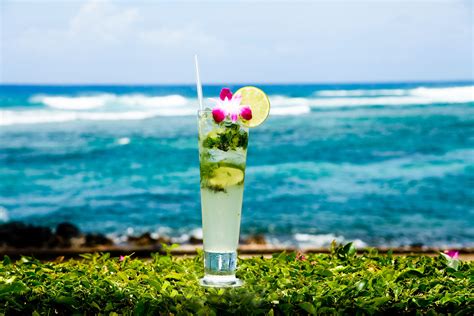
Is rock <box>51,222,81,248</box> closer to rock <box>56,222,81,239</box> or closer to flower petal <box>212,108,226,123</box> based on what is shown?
rock <box>56,222,81,239</box>

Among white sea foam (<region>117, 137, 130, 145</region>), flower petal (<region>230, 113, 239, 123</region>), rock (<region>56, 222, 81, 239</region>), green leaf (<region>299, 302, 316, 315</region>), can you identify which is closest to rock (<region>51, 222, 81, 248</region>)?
rock (<region>56, 222, 81, 239</region>)

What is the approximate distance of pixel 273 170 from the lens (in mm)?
20062

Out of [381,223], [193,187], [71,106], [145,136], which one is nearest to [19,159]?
[145,136]

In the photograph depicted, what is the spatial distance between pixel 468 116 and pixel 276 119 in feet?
24.9

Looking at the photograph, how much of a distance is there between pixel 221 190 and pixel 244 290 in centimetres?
44

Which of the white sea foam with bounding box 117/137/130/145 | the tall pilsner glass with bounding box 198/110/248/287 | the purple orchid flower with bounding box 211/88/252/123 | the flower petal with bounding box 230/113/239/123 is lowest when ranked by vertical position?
the white sea foam with bounding box 117/137/130/145

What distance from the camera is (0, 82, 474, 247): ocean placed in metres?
14.7

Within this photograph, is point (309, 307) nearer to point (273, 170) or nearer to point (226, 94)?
point (226, 94)

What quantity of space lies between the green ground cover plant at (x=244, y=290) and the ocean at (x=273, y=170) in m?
8.97

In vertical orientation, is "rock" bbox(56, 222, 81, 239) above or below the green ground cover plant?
below

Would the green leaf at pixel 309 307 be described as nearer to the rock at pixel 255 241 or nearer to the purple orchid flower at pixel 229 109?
the purple orchid flower at pixel 229 109

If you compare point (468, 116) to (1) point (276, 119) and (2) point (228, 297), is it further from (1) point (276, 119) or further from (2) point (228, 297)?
(2) point (228, 297)

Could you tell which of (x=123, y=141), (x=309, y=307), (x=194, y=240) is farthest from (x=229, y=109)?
(x=123, y=141)

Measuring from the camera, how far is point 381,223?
14594 millimetres
